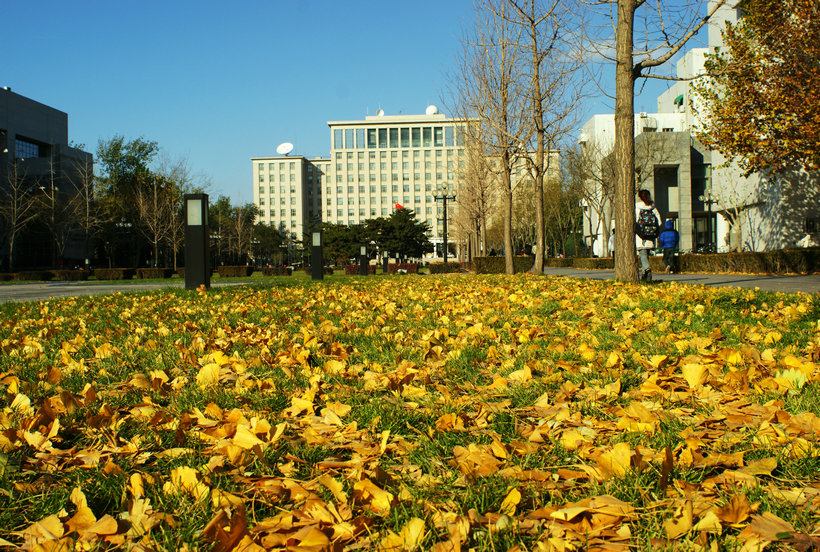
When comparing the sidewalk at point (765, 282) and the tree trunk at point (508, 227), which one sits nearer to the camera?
the sidewalk at point (765, 282)

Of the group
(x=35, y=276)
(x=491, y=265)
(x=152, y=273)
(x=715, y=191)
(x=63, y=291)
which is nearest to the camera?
(x=63, y=291)

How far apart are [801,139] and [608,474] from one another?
18280 mm

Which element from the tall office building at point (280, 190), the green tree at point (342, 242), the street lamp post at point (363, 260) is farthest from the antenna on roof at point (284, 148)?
the street lamp post at point (363, 260)

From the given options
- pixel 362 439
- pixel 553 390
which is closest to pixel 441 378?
pixel 553 390

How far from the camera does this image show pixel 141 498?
154cm

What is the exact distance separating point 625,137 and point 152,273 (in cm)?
3202

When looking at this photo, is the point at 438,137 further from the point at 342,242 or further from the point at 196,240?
the point at 196,240

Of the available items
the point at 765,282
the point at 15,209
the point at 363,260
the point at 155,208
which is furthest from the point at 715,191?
the point at 15,209

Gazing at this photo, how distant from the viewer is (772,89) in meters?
16.5

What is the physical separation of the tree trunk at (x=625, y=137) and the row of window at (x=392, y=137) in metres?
123

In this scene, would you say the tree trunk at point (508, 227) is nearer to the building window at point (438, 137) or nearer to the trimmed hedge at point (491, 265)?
the trimmed hedge at point (491, 265)

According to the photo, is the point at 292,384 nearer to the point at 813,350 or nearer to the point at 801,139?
the point at 813,350

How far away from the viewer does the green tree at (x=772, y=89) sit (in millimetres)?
15166

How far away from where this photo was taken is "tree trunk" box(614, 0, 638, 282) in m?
9.81
